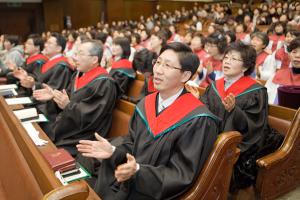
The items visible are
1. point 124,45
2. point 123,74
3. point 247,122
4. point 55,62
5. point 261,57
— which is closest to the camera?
point 247,122

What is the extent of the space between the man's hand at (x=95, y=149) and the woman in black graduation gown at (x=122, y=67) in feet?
9.36

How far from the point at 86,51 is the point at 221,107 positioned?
5.27ft

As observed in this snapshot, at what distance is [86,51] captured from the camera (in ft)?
10.7

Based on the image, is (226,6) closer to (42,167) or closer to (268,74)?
(268,74)

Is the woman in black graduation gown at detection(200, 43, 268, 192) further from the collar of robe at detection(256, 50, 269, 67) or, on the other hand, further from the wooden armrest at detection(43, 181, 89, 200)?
the collar of robe at detection(256, 50, 269, 67)

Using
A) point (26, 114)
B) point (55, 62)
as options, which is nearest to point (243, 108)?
point (26, 114)

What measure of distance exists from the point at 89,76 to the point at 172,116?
1613mm

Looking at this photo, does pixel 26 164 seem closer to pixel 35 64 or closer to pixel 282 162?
pixel 282 162

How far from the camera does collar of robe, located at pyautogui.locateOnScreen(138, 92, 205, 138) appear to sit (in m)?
1.93

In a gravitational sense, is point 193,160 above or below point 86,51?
below

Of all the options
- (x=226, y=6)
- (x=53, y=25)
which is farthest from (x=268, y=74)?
(x=53, y=25)

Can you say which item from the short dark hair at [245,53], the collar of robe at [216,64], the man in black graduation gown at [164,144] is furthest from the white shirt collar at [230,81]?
the collar of robe at [216,64]

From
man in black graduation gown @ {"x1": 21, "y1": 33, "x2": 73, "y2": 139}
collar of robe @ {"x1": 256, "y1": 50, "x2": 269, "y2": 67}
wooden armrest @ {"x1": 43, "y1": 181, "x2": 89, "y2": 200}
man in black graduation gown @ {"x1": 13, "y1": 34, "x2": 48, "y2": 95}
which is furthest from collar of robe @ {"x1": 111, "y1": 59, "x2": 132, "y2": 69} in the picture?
wooden armrest @ {"x1": 43, "y1": 181, "x2": 89, "y2": 200}

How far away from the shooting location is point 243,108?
2824 millimetres
